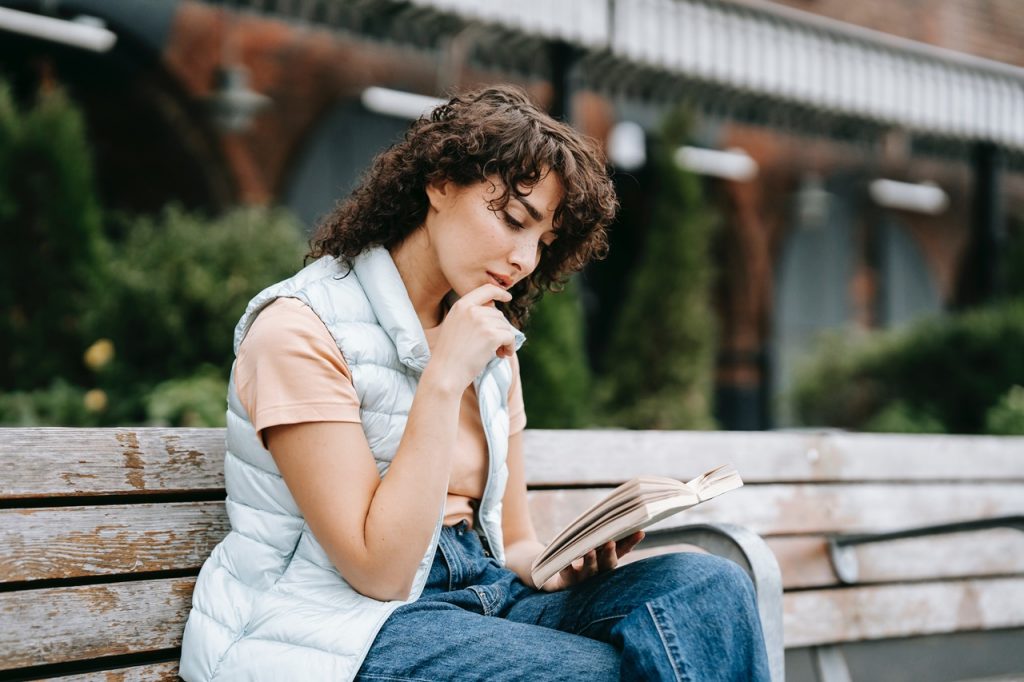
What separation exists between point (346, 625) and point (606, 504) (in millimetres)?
484

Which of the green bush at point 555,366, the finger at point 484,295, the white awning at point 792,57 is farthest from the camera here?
the white awning at point 792,57

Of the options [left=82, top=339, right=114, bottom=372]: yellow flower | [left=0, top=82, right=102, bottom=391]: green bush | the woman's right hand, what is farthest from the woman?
[left=0, top=82, right=102, bottom=391]: green bush

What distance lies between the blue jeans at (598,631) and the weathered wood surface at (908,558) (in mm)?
583

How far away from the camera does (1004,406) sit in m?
5.91

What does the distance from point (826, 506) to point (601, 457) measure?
2.40 feet

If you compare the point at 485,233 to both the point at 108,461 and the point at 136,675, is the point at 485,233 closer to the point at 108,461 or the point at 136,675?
the point at 108,461

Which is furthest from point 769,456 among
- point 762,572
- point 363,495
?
point 363,495

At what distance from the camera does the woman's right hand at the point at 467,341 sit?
1.79 m

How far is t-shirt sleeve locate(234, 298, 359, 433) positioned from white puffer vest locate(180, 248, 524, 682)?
0.17ft

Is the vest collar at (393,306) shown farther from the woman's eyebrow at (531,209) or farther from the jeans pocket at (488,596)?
the jeans pocket at (488,596)

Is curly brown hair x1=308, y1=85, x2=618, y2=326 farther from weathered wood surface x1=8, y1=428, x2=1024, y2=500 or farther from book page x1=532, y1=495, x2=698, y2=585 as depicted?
book page x1=532, y1=495, x2=698, y2=585

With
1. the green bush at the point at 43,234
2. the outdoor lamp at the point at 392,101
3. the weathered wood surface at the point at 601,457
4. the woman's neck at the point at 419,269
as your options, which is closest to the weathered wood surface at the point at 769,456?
the weathered wood surface at the point at 601,457

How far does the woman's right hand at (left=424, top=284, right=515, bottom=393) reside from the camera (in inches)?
70.4

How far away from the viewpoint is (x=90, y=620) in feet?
5.89
